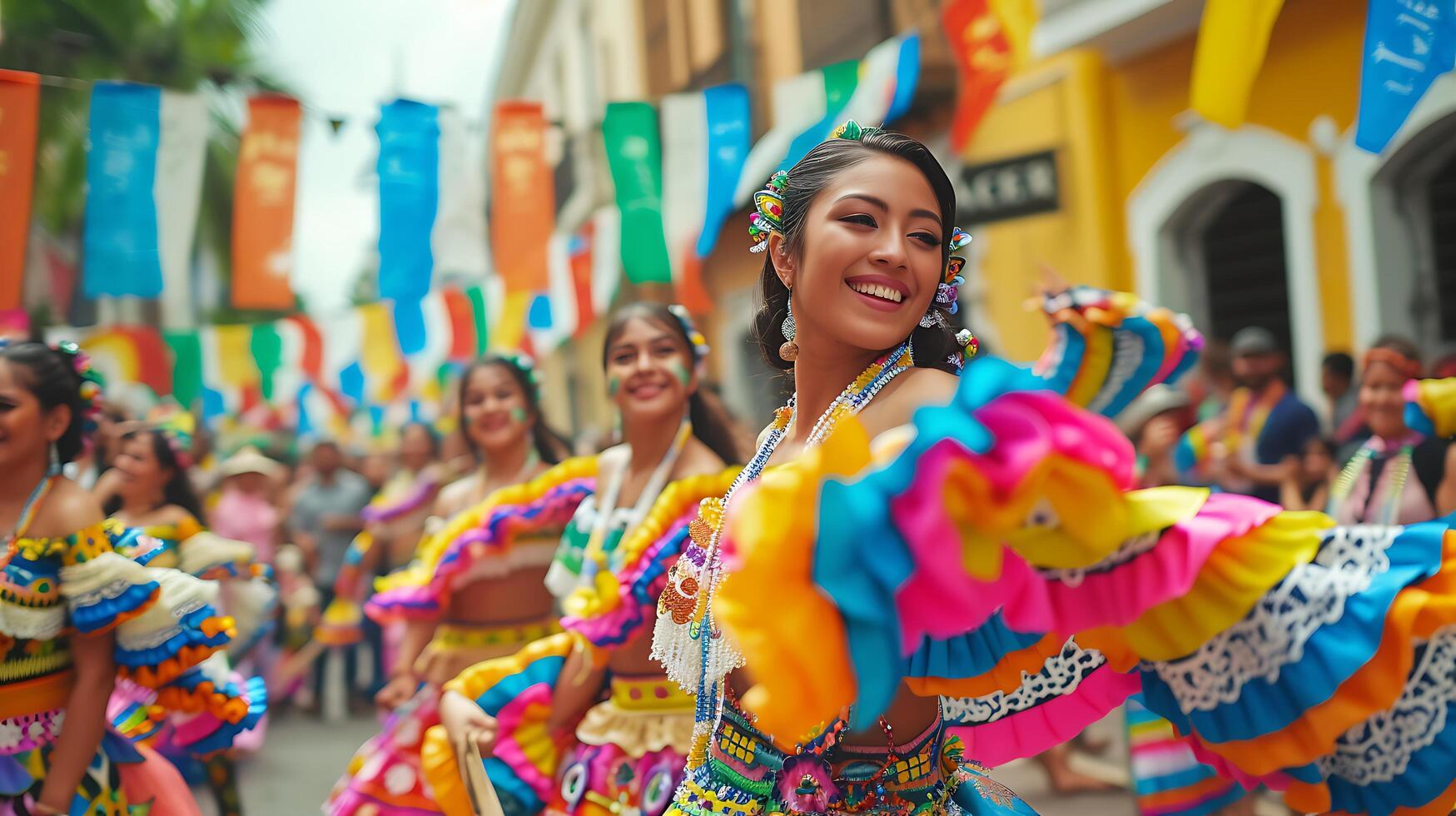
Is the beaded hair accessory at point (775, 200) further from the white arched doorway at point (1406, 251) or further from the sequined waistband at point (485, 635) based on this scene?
the white arched doorway at point (1406, 251)

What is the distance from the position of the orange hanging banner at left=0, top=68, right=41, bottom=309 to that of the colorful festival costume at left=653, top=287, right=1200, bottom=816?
6.45 m

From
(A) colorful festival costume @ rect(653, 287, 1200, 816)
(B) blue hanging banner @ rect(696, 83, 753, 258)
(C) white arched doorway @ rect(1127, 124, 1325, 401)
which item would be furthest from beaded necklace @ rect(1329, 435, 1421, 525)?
(B) blue hanging banner @ rect(696, 83, 753, 258)

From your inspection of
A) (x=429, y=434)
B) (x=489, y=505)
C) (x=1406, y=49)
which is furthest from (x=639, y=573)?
(x=429, y=434)

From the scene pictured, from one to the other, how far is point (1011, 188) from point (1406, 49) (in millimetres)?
6039

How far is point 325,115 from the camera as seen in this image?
9.02 m

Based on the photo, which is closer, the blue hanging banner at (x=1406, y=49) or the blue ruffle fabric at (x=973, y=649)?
the blue ruffle fabric at (x=973, y=649)

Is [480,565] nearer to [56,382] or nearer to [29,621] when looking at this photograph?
[56,382]

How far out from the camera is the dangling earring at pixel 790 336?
209 cm

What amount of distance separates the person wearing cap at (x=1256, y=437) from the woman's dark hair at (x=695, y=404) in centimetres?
302

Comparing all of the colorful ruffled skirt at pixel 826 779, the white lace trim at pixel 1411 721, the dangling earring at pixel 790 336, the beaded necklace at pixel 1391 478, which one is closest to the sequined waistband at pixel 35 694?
the colorful ruffled skirt at pixel 826 779

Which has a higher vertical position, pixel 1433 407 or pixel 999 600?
pixel 1433 407

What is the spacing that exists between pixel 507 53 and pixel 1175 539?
2844cm

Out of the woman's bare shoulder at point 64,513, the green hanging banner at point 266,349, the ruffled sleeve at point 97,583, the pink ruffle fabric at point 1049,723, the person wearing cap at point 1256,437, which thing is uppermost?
the green hanging banner at point 266,349

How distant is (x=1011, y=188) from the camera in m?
10.2
